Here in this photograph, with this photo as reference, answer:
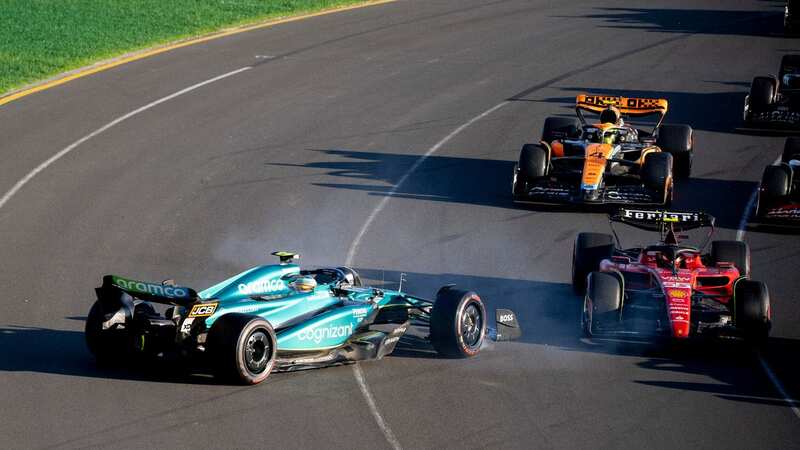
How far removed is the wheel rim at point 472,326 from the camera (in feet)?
50.0

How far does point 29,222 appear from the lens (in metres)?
21.9

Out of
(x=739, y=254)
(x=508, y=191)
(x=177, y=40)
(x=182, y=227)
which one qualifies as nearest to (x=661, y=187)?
(x=508, y=191)

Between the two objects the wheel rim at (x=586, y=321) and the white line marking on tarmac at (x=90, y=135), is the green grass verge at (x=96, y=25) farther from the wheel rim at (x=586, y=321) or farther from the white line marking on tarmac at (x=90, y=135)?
→ the wheel rim at (x=586, y=321)

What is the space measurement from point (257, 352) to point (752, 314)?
6.05m

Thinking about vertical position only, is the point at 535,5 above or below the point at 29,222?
above

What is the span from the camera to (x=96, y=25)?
132ft

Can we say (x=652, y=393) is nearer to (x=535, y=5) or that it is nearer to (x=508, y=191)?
(x=508, y=191)

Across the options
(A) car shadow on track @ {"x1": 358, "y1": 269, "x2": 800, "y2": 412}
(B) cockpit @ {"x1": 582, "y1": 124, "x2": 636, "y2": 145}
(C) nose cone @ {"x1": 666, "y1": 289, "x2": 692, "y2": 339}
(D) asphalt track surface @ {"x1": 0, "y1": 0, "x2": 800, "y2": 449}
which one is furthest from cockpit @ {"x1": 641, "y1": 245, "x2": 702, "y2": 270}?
(B) cockpit @ {"x1": 582, "y1": 124, "x2": 636, "y2": 145}

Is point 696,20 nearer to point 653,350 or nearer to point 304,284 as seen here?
point 653,350

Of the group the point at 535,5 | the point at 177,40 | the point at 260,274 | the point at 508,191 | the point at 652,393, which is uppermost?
the point at 535,5

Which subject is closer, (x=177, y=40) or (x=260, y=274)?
(x=260, y=274)

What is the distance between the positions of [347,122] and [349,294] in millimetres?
15019

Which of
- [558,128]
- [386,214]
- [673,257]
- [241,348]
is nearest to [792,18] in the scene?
[558,128]

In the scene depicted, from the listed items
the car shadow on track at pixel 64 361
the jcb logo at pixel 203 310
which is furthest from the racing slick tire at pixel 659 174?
the car shadow on track at pixel 64 361
